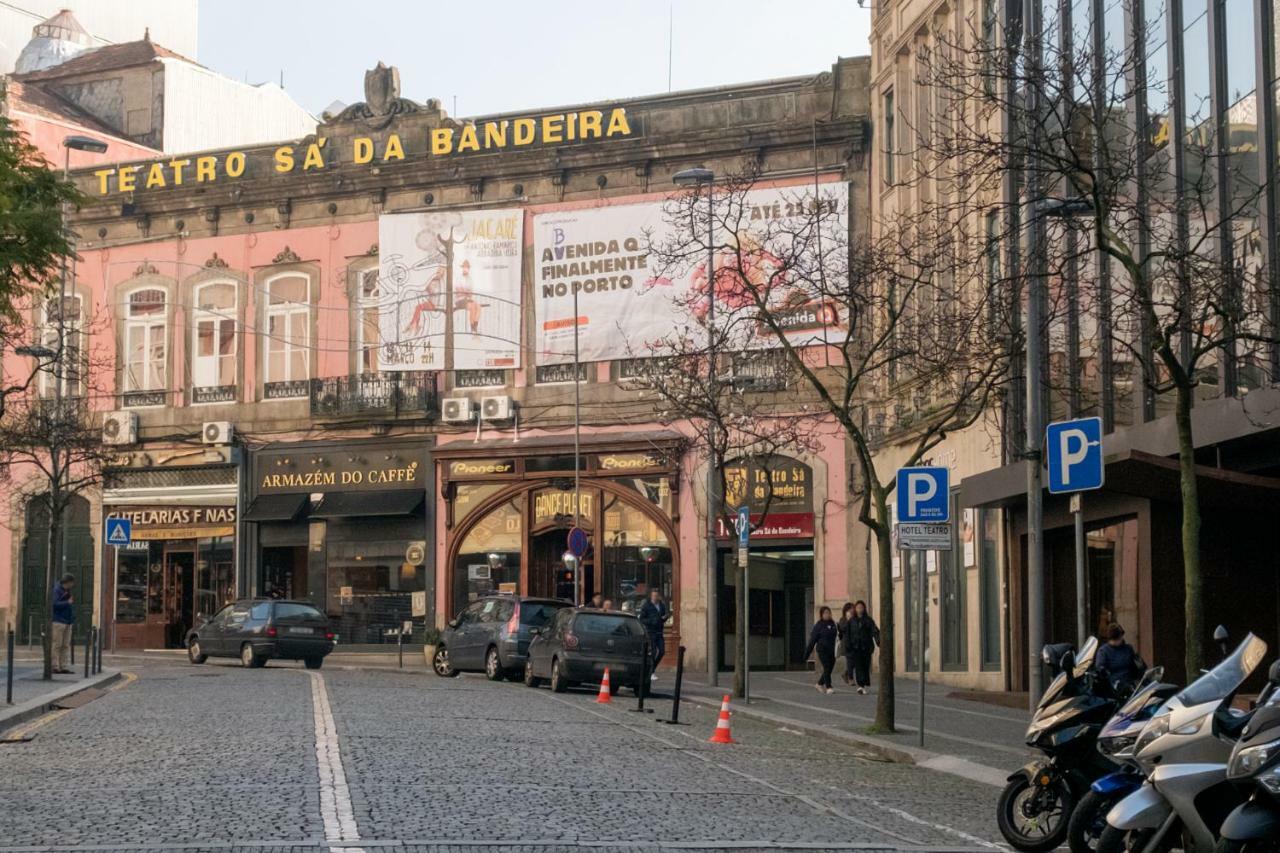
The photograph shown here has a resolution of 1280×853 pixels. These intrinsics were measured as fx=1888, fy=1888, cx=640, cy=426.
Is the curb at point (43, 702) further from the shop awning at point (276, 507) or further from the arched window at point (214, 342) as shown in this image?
the arched window at point (214, 342)

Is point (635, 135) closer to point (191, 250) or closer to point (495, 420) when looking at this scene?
point (495, 420)

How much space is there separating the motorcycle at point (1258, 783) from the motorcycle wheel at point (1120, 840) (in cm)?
131

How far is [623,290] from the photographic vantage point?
141ft

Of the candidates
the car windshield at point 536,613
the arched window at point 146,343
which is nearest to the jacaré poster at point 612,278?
the car windshield at point 536,613

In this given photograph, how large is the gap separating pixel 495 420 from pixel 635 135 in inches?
291

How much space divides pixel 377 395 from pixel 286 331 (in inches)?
130

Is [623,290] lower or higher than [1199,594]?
higher

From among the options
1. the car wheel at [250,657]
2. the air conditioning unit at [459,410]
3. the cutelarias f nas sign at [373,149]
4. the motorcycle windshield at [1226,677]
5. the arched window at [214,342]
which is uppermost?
the cutelarias f nas sign at [373,149]

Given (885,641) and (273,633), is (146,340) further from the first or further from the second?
(885,641)

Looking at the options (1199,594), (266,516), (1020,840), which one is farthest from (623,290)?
(1020,840)

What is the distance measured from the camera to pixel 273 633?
3772 cm

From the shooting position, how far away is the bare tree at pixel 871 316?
864 inches

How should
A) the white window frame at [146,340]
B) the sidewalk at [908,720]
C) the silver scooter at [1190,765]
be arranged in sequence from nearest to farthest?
1. the silver scooter at [1190,765]
2. the sidewalk at [908,720]
3. the white window frame at [146,340]

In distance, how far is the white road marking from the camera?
1089 centimetres
